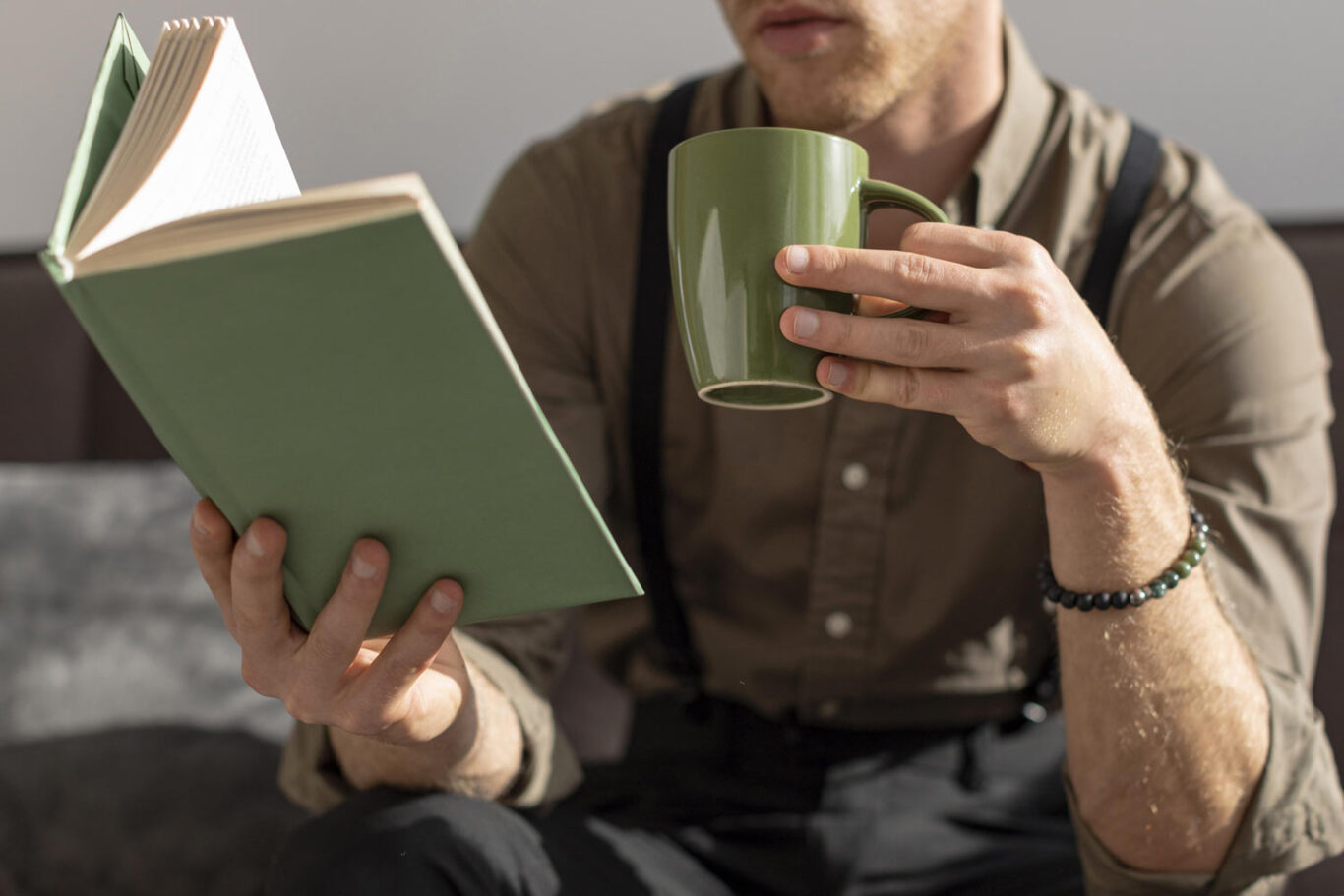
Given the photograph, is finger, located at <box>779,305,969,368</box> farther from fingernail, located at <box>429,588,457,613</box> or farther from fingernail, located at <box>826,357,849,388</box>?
fingernail, located at <box>429,588,457,613</box>

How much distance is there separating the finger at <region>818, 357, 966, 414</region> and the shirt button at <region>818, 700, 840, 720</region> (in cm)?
51

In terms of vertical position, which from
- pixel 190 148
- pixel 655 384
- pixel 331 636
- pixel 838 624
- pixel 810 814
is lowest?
pixel 810 814

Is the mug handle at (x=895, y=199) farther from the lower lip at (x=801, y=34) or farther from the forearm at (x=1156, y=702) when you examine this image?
the lower lip at (x=801, y=34)

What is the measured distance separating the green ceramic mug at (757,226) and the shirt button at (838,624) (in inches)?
18.3

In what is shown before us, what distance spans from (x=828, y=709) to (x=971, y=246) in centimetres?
56

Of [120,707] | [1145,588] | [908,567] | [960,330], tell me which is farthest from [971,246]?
[120,707]

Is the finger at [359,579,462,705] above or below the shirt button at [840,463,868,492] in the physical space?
above

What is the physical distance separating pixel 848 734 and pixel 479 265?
540 mm

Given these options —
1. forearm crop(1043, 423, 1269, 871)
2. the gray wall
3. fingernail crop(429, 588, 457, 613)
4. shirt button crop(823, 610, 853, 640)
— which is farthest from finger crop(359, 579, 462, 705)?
the gray wall

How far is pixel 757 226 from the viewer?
0.56 m

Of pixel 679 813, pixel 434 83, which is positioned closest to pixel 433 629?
pixel 679 813

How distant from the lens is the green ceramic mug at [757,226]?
1.83 feet

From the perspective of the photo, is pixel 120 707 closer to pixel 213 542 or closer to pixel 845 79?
pixel 213 542

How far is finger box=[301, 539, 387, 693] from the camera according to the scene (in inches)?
21.8
